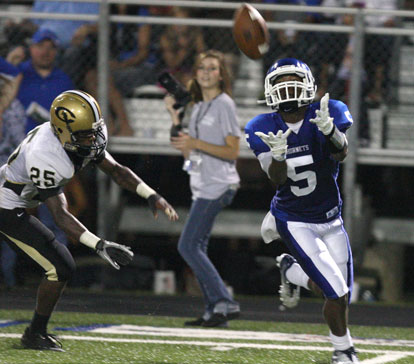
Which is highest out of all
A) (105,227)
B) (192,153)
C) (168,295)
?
(192,153)

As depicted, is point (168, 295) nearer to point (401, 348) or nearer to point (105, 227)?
point (105, 227)

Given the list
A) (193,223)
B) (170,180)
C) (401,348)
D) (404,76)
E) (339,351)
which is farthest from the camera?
(170,180)

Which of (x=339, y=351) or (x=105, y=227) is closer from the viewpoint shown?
(x=339, y=351)

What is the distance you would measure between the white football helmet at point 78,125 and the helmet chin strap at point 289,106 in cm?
99

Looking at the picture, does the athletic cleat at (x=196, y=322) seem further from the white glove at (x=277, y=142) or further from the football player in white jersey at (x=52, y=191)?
the white glove at (x=277, y=142)

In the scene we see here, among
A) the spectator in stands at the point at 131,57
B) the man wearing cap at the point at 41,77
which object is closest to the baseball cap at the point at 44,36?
the man wearing cap at the point at 41,77

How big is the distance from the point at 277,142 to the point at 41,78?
3938 mm

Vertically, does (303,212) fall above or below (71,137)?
below

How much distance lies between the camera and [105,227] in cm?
862

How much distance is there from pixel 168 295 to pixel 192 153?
1.86 meters

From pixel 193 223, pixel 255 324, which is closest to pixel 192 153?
pixel 193 223

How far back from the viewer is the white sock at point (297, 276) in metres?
5.66

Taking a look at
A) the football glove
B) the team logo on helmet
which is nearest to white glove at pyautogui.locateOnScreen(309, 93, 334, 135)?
the football glove

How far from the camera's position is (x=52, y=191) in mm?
5512
